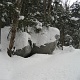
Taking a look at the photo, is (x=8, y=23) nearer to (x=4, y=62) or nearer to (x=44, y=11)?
(x=44, y=11)

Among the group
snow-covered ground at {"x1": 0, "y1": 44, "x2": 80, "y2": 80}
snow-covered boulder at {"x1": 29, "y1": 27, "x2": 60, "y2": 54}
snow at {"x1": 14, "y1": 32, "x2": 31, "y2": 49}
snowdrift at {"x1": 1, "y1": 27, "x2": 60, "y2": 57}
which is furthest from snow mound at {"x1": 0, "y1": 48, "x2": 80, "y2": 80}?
snow-covered boulder at {"x1": 29, "y1": 27, "x2": 60, "y2": 54}

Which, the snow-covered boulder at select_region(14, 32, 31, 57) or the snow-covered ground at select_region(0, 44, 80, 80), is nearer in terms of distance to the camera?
the snow-covered ground at select_region(0, 44, 80, 80)

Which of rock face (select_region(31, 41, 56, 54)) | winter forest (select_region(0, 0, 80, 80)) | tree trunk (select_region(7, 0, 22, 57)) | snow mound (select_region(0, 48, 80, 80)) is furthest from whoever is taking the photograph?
rock face (select_region(31, 41, 56, 54))

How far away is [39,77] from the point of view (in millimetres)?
7938

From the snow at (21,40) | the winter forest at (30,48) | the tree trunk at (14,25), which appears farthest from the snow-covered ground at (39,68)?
the snow at (21,40)

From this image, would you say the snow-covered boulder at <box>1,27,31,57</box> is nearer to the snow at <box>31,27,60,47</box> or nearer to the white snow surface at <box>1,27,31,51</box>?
the white snow surface at <box>1,27,31,51</box>

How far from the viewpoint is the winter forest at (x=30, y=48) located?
27.6ft

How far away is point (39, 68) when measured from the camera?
9.05 m

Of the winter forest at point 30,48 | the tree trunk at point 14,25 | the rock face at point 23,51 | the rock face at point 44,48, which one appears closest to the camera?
the winter forest at point 30,48

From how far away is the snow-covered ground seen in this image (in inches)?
316

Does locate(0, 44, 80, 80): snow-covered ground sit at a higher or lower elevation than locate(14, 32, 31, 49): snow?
lower

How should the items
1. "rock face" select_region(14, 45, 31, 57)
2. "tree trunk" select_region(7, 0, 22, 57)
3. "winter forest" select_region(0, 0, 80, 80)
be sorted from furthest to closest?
→ "rock face" select_region(14, 45, 31, 57) < "tree trunk" select_region(7, 0, 22, 57) < "winter forest" select_region(0, 0, 80, 80)

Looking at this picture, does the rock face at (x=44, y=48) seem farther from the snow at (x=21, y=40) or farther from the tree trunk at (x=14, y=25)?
the tree trunk at (x=14, y=25)

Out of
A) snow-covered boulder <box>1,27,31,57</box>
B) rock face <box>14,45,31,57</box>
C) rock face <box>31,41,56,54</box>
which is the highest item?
snow-covered boulder <box>1,27,31,57</box>
